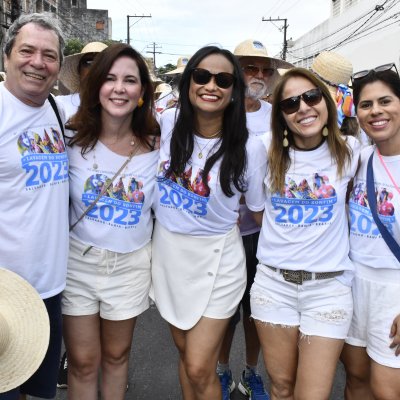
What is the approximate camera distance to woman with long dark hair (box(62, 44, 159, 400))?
2455 millimetres

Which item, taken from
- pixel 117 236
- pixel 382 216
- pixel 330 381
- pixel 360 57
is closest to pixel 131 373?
pixel 117 236

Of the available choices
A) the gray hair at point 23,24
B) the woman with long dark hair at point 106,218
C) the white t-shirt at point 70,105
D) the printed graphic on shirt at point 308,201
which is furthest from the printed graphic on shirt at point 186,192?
the gray hair at point 23,24

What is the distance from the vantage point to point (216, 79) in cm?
244

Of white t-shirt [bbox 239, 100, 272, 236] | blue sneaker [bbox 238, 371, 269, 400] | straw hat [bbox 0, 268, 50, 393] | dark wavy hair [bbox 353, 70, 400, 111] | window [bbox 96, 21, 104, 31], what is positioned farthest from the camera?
window [bbox 96, 21, 104, 31]

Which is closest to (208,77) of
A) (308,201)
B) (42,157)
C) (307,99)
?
(307,99)

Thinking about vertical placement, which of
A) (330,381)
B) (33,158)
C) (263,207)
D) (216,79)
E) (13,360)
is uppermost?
(216,79)

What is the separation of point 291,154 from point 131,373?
Result: 2136 millimetres

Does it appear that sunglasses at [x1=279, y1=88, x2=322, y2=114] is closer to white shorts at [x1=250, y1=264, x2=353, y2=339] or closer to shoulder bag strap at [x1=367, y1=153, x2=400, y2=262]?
shoulder bag strap at [x1=367, y1=153, x2=400, y2=262]

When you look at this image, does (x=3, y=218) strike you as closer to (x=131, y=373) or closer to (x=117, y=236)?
(x=117, y=236)

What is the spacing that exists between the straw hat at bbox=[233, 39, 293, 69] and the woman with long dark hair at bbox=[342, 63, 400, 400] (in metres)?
1.45

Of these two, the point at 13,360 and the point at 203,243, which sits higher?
the point at 203,243

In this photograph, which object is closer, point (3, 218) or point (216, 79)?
point (3, 218)

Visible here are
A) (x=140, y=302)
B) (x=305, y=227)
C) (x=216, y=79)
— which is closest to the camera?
(x=305, y=227)

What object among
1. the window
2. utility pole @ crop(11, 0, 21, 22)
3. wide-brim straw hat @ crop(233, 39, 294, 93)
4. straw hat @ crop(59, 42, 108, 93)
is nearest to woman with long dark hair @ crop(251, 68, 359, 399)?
wide-brim straw hat @ crop(233, 39, 294, 93)
